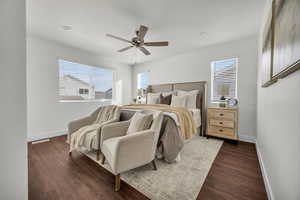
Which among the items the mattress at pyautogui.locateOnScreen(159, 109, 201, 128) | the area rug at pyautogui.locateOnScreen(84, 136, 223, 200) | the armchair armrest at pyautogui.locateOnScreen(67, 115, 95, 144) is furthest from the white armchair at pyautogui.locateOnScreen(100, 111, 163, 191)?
the armchair armrest at pyautogui.locateOnScreen(67, 115, 95, 144)

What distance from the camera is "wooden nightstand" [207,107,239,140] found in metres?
2.90

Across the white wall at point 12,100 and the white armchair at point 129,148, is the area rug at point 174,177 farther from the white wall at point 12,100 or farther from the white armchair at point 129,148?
the white wall at point 12,100

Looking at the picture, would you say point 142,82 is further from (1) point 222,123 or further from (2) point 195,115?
(1) point 222,123

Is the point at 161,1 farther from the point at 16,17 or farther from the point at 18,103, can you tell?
the point at 18,103

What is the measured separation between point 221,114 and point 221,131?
43cm

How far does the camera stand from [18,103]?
817 mm

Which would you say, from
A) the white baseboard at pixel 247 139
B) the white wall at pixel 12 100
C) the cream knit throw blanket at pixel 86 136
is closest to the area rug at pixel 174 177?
the cream knit throw blanket at pixel 86 136

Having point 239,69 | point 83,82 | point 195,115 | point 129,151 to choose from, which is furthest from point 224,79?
point 83,82

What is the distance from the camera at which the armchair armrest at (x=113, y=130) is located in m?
1.90

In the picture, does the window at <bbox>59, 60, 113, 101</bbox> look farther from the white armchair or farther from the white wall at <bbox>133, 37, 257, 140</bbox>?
the white armchair

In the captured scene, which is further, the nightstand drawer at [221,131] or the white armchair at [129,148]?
the nightstand drawer at [221,131]

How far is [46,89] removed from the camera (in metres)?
3.27

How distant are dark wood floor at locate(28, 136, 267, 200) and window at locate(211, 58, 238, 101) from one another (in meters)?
1.56

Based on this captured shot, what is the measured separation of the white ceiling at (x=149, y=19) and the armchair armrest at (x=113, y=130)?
1.96 meters
